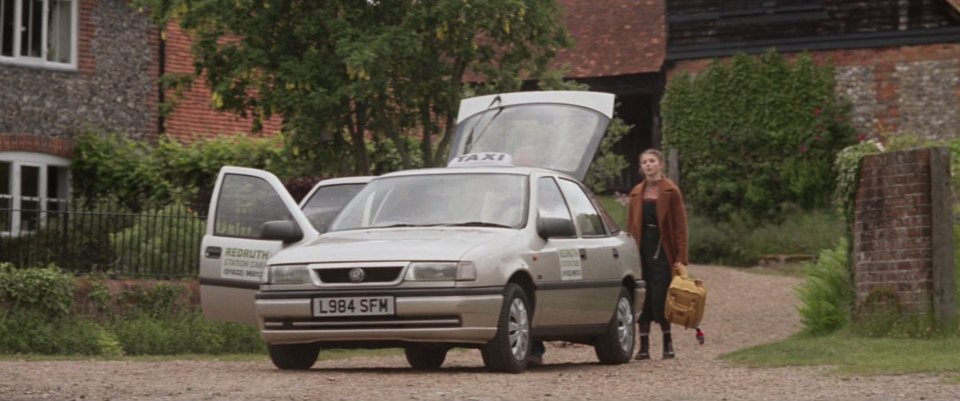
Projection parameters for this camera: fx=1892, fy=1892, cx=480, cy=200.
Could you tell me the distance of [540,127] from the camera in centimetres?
1819

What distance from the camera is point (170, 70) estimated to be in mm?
29719

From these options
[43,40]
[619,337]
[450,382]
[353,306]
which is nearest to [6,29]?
[43,40]

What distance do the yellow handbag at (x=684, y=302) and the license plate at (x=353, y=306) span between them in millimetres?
3854

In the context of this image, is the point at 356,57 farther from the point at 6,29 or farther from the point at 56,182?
the point at 56,182

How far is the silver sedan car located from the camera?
41.3 feet

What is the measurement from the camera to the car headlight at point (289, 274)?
42.2 feet

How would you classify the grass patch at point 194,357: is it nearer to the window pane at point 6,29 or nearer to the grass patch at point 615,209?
the window pane at point 6,29

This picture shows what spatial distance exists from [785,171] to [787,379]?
2053 centimetres

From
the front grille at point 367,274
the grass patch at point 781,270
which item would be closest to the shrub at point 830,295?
the front grille at point 367,274

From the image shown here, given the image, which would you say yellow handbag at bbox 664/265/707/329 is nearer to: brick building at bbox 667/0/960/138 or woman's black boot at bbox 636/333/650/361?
woman's black boot at bbox 636/333/650/361

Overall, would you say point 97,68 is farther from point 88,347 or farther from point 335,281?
point 335,281

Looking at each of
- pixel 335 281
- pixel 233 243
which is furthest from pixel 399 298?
pixel 233 243

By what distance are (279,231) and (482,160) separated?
274cm

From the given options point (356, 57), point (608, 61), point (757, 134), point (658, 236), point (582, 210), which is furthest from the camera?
point (608, 61)
